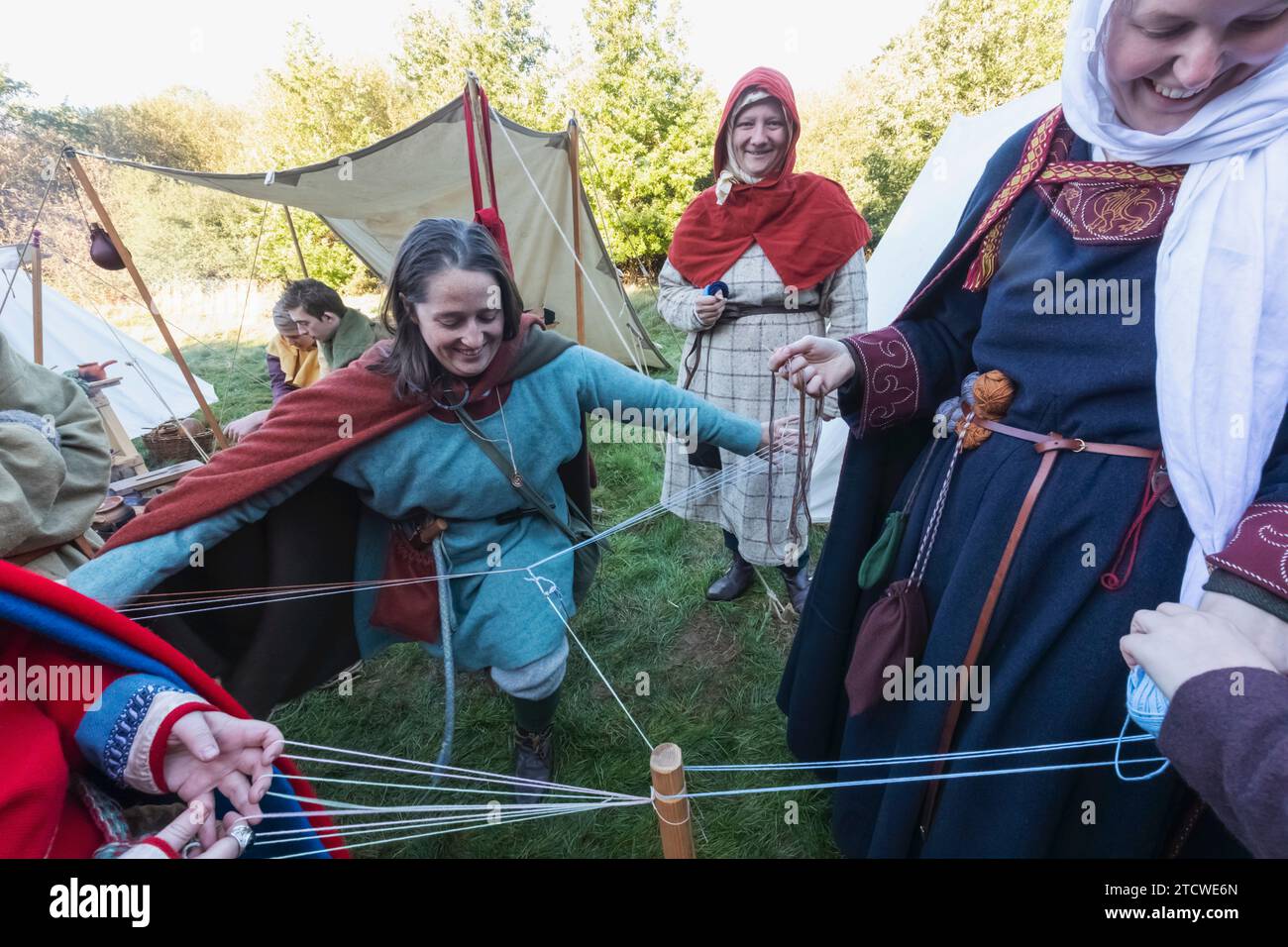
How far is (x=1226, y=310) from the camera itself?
0.82 m

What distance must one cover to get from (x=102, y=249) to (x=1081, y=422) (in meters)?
5.10

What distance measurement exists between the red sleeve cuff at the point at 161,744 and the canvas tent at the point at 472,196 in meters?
2.99

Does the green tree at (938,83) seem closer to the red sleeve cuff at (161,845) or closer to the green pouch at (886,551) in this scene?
the green pouch at (886,551)

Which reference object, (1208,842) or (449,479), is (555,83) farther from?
(1208,842)

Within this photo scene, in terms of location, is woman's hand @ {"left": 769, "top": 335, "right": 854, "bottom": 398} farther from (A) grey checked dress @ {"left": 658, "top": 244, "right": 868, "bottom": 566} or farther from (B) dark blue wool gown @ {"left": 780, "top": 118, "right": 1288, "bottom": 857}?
(A) grey checked dress @ {"left": 658, "top": 244, "right": 868, "bottom": 566}

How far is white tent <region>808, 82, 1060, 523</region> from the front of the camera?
297 cm

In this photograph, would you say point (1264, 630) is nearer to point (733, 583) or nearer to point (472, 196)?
point (733, 583)

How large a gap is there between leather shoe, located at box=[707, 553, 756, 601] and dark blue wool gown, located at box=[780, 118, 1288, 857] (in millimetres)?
1538

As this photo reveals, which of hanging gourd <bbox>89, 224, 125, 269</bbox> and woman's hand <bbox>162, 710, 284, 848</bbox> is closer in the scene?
woman's hand <bbox>162, 710, 284, 848</bbox>

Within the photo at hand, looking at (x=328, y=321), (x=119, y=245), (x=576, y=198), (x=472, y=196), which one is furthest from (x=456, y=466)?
(x=576, y=198)

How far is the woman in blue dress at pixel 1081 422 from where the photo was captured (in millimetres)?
812

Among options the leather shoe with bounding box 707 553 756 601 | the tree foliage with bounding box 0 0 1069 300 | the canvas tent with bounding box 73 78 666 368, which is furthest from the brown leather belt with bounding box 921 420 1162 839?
the tree foliage with bounding box 0 0 1069 300

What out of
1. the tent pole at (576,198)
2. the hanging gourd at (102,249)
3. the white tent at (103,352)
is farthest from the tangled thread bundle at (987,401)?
the white tent at (103,352)

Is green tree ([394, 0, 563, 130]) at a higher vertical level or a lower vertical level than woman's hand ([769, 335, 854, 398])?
higher
